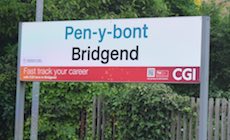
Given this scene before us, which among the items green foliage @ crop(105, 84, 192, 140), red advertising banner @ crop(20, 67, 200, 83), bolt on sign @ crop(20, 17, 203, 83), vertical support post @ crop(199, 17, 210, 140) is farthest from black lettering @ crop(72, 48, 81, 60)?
green foliage @ crop(105, 84, 192, 140)

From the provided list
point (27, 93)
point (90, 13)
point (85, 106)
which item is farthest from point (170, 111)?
point (90, 13)

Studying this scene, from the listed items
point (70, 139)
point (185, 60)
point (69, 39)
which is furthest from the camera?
point (70, 139)

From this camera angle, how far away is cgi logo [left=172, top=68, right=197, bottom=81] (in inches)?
243

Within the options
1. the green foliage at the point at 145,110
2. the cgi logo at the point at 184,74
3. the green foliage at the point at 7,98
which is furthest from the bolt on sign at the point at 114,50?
the green foliage at the point at 7,98

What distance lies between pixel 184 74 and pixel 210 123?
336 centimetres

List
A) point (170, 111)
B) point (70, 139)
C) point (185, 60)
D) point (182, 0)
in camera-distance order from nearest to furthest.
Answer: point (185, 60)
point (170, 111)
point (70, 139)
point (182, 0)

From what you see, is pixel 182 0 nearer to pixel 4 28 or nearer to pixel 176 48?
pixel 4 28

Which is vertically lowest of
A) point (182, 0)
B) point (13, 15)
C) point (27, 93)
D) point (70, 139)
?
point (70, 139)

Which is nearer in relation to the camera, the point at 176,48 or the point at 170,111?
the point at 176,48

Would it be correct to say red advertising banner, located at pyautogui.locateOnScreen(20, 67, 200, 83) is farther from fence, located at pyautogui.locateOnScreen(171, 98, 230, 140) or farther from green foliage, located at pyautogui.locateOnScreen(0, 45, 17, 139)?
green foliage, located at pyautogui.locateOnScreen(0, 45, 17, 139)

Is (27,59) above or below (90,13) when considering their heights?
below

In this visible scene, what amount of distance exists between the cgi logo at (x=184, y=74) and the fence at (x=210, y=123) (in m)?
3.23

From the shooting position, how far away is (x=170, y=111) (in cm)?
960

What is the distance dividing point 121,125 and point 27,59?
3224 millimetres
